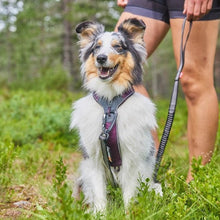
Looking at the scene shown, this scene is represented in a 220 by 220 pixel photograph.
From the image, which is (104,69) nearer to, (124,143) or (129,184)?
(124,143)

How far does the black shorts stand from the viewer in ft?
10.6

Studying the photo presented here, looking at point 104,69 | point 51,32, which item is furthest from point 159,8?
point 51,32

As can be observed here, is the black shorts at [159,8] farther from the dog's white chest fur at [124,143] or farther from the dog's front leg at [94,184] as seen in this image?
the dog's front leg at [94,184]

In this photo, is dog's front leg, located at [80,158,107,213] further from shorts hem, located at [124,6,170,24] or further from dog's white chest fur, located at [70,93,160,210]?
shorts hem, located at [124,6,170,24]

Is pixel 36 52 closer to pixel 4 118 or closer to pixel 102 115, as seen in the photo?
pixel 4 118

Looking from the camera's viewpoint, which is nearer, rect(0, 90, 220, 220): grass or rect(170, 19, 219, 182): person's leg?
rect(0, 90, 220, 220): grass

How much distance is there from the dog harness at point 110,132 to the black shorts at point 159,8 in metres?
0.94

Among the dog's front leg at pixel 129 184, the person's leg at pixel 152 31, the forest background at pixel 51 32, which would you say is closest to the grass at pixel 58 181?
the dog's front leg at pixel 129 184

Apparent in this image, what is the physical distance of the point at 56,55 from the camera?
1609 cm

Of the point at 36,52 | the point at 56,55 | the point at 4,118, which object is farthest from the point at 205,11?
the point at 36,52

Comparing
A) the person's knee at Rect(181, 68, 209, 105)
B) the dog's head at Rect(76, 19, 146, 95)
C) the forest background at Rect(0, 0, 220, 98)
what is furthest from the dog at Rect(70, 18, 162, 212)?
the forest background at Rect(0, 0, 220, 98)

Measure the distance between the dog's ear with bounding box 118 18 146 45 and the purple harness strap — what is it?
1.77ft

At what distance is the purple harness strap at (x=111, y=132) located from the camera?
9.20 feet

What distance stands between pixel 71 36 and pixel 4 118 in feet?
28.0
